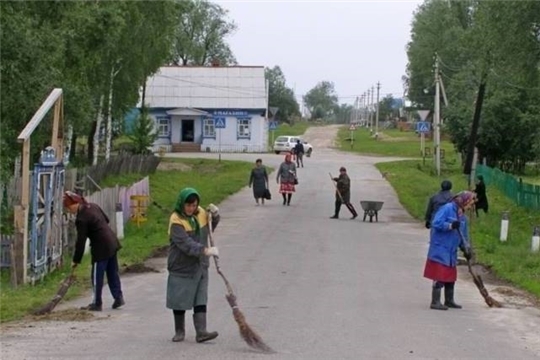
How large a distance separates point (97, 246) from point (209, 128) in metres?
63.7

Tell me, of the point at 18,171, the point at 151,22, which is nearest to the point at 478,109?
the point at 151,22

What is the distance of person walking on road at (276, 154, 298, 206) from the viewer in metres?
32.2

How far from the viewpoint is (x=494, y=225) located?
27875mm

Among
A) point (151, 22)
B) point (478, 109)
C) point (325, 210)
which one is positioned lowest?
point (325, 210)

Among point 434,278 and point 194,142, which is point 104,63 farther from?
point 194,142

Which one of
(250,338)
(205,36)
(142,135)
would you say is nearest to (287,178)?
(250,338)

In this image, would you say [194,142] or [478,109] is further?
[194,142]

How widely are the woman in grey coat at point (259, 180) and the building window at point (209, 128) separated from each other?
4371 cm

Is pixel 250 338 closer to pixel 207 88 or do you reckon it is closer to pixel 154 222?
pixel 154 222

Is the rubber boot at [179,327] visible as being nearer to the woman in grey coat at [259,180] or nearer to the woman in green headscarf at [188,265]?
the woman in green headscarf at [188,265]

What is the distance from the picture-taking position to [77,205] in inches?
522

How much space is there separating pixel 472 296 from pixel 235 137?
60943 mm

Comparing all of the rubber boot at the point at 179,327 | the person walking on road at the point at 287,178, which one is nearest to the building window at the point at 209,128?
the person walking on road at the point at 287,178

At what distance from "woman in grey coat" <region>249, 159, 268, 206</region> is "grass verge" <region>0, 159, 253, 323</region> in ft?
5.59
